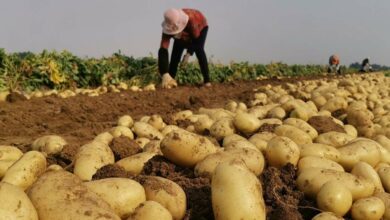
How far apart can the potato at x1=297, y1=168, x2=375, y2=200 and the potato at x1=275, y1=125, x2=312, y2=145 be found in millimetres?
773

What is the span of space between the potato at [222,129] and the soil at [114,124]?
0.28 metres

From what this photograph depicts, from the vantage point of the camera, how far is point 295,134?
3381 millimetres

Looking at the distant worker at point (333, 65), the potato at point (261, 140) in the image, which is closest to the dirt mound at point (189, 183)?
the potato at point (261, 140)

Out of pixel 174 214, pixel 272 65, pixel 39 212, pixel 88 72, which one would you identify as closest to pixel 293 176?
pixel 174 214

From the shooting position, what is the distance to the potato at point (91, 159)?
104 inches

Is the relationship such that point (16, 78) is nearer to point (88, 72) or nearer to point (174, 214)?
point (88, 72)

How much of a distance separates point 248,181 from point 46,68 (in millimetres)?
9871

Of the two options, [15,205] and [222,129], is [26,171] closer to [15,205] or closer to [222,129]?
[15,205]

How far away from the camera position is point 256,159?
2662mm

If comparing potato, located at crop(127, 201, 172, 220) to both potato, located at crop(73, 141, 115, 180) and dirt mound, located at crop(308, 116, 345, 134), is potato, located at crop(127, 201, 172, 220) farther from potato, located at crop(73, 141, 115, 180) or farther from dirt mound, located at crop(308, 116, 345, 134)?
dirt mound, located at crop(308, 116, 345, 134)

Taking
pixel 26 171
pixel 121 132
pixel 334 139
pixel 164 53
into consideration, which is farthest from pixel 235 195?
pixel 164 53

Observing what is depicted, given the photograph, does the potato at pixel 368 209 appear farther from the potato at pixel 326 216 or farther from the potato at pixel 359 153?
the potato at pixel 359 153

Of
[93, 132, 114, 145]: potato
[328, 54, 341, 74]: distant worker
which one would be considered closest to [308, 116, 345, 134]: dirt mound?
[93, 132, 114, 145]: potato

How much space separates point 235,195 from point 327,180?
2.33 ft
